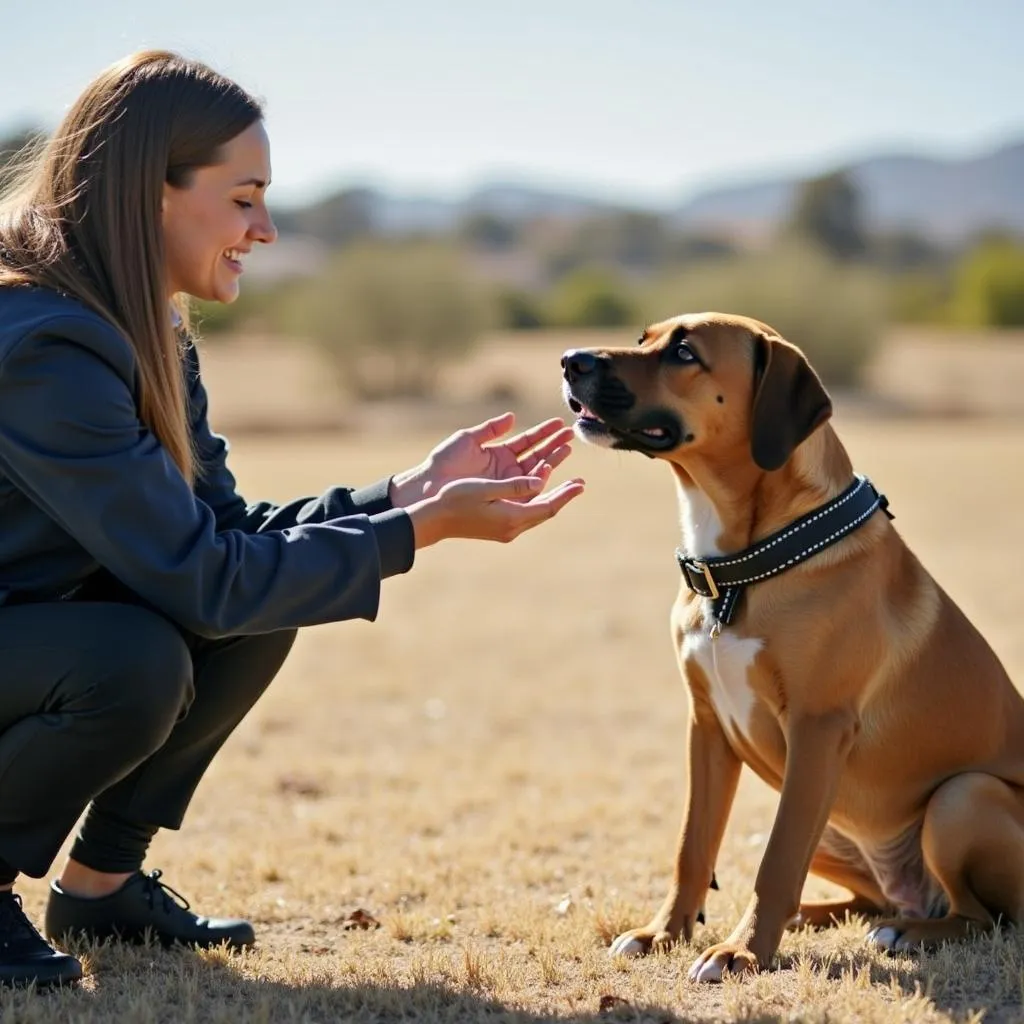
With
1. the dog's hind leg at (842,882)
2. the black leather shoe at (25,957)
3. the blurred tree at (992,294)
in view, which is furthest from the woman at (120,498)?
the blurred tree at (992,294)

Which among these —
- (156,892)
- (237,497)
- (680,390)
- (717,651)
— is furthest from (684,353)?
(156,892)

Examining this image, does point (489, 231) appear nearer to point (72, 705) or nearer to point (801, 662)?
point (801, 662)

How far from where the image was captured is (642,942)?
13.4 feet

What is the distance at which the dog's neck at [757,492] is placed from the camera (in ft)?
13.7

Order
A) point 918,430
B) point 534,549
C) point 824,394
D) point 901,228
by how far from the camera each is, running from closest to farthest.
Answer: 1. point 824,394
2. point 534,549
3. point 918,430
4. point 901,228

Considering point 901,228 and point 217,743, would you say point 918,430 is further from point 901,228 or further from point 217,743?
point 901,228

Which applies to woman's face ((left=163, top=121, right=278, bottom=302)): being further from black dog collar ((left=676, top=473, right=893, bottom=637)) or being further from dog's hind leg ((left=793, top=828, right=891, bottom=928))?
dog's hind leg ((left=793, top=828, right=891, bottom=928))

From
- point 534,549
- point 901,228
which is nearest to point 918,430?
point 534,549

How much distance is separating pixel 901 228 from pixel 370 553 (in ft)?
413

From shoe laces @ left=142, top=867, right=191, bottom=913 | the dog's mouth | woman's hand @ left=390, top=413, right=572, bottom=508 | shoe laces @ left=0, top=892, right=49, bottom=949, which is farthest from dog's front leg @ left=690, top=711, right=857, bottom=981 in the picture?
shoe laces @ left=0, top=892, right=49, bottom=949

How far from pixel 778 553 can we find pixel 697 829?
2.81ft

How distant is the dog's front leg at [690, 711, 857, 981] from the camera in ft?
12.6

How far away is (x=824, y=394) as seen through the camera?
4082 mm

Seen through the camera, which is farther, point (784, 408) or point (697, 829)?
point (697, 829)
